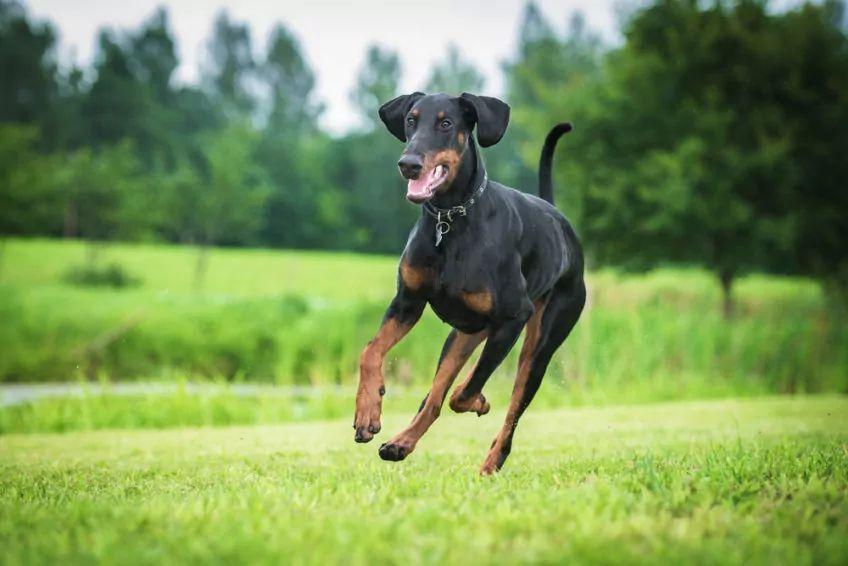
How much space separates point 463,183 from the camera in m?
4.50

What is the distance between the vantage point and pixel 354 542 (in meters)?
2.93

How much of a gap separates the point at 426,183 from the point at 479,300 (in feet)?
2.06

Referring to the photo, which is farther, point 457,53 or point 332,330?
point 457,53

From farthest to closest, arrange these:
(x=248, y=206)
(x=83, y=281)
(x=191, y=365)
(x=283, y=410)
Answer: (x=248, y=206)
(x=83, y=281)
(x=191, y=365)
(x=283, y=410)

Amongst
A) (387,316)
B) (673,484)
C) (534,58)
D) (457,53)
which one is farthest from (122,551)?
(457,53)

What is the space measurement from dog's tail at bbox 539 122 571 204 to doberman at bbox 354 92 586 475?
1207 mm

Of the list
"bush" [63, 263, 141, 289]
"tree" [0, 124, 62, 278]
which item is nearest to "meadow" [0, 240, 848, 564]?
"bush" [63, 263, 141, 289]

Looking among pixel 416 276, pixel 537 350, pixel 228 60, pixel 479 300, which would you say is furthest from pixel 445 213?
pixel 228 60

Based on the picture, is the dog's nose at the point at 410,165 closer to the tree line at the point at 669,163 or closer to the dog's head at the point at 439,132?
the dog's head at the point at 439,132

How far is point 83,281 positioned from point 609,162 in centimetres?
1488

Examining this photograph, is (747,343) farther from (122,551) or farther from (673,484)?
(122,551)

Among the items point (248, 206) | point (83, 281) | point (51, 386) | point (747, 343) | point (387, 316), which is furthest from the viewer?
point (248, 206)

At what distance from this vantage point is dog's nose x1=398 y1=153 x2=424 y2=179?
13.4ft

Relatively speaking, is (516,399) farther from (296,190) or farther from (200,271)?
(296,190)
